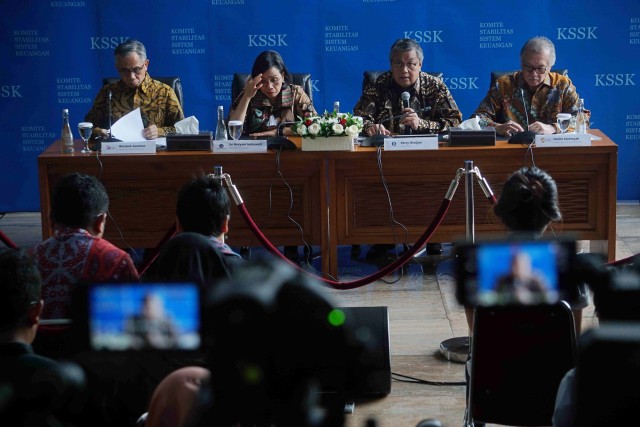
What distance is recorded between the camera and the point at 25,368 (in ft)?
5.74

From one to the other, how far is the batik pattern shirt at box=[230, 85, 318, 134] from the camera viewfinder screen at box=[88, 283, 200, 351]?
3.52 metres

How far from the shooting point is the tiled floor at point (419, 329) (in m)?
3.46

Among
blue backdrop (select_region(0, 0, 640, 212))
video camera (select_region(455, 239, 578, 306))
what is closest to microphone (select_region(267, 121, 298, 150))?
blue backdrop (select_region(0, 0, 640, 212))

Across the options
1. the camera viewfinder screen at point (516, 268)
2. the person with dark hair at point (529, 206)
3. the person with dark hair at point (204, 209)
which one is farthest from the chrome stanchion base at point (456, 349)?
the camera viewfinder screen at point (516, 268)

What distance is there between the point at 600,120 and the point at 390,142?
8.49 ft

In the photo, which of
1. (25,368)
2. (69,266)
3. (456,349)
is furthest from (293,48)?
(25,368)

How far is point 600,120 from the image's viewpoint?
6895mm

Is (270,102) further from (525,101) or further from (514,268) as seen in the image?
(514,268)

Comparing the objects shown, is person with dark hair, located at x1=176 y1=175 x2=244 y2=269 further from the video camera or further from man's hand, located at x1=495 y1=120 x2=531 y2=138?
man's hand, located at x1=495 y1=120 x2=531 y2=138

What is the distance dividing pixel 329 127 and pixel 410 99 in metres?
0.83

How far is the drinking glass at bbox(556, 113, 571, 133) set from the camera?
4895 millimetres

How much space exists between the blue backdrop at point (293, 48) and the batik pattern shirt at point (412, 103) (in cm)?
143

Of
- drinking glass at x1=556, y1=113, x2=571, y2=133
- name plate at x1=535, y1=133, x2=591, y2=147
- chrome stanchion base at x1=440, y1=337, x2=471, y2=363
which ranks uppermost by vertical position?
drinking glass at x1=556, y1=113, x2=571, y2=133

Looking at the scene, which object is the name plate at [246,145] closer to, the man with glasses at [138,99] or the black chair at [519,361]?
the man with glasses at [138,99]
